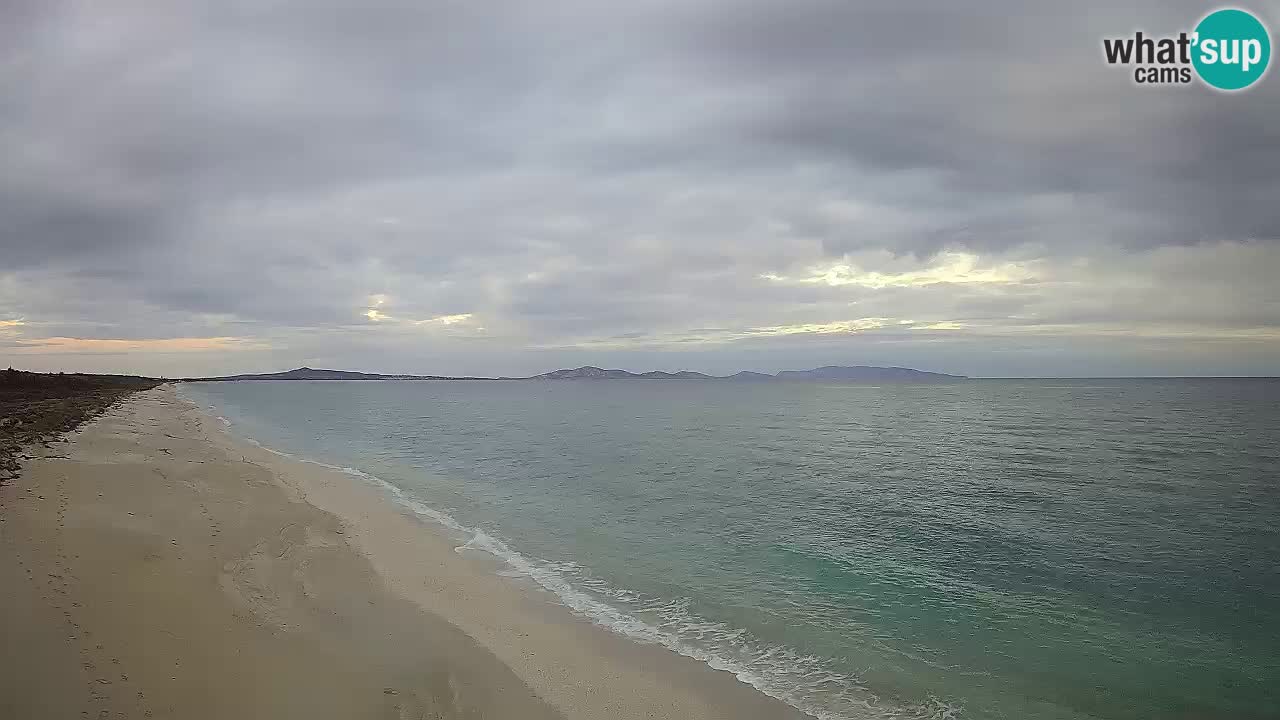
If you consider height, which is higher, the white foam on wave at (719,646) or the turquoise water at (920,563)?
the white foam on wave at (719,646)

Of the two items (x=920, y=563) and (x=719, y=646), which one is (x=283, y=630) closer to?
(x=719, y=646)

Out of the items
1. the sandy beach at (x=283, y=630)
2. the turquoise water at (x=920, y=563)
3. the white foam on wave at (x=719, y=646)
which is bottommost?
the turquoise water at (x=920, y=563)

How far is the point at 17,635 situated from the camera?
27.1ft

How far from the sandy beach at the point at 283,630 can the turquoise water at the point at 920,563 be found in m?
1.32

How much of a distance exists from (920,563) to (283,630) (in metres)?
14.3

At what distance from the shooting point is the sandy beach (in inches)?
296

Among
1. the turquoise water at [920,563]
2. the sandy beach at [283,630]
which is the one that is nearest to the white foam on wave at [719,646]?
the turquoise water at [920,563]

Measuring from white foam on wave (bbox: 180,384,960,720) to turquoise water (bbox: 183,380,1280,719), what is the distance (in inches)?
1.9

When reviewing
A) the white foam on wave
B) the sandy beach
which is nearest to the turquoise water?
the white foam on wave

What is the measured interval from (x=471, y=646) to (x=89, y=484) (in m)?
17.2

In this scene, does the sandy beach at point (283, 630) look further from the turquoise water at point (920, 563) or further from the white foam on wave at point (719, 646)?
the turquoise water at point (920, 563)

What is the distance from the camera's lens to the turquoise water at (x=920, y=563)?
956 centimetres

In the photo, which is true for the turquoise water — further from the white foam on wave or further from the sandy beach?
the sandy beach

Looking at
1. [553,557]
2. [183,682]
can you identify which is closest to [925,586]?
[553,557]
